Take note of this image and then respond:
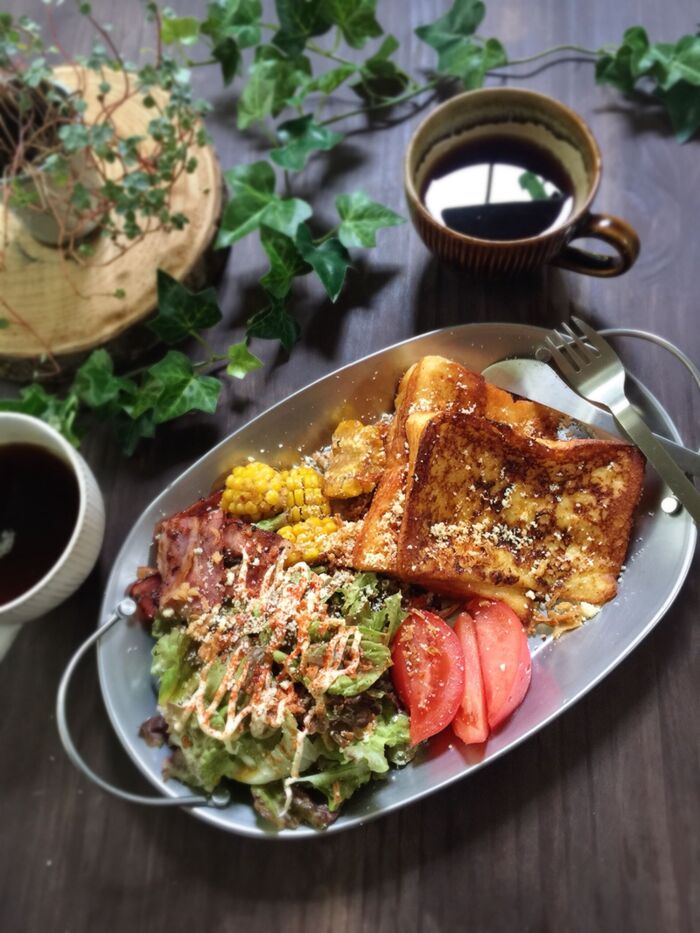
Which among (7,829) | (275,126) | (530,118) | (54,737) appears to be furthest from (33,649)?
(530,118)

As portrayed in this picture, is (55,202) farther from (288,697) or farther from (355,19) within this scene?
(288,697)

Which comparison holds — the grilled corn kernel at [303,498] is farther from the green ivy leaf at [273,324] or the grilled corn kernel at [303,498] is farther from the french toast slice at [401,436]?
the green ivy leaf at [273,324]

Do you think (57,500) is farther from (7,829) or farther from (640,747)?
(640,747)

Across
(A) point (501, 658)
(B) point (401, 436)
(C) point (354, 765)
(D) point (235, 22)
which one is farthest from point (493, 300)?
(C) point (354, 765)

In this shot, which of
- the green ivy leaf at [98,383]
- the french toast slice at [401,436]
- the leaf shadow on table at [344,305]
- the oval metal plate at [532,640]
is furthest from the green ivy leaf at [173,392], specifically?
the french toast slice at [401,436]

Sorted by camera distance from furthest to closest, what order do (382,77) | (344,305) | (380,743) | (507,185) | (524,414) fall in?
(382,77) → (344,305) → (507,185) → (524,414) → (380,743)
